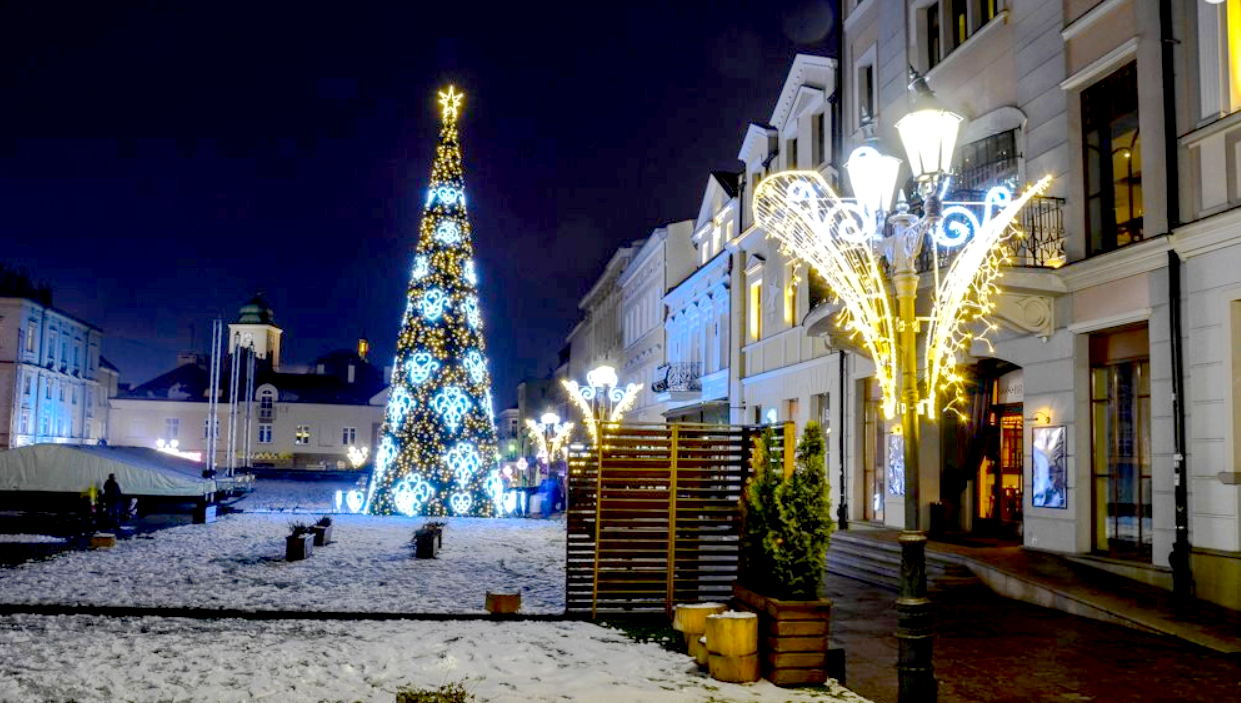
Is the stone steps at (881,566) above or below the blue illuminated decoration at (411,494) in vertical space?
below

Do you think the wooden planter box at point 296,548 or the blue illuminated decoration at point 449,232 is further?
the blue illuminated decoration at point 449,232

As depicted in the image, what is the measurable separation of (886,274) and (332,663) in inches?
435

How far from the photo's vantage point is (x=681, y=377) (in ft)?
125

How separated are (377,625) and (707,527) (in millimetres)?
3777

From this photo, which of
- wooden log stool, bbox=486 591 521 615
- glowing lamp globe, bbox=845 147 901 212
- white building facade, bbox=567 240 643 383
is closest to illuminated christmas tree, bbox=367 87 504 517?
wooden log stool, bbox=486 591 521 615

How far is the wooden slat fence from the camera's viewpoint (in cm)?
1209

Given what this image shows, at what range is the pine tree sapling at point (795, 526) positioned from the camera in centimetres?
912

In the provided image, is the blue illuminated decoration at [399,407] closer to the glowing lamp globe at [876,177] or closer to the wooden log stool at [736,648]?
the wooden log stool at [736,648]

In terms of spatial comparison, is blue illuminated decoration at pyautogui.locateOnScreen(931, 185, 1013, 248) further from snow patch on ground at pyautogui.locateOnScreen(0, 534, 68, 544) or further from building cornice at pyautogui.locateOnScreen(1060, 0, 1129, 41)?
snow patch on ground at pyautogui.locateOnScreen(0, 534, 68, 544)

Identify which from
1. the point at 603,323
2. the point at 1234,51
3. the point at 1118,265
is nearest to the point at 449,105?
the point at 1118,265

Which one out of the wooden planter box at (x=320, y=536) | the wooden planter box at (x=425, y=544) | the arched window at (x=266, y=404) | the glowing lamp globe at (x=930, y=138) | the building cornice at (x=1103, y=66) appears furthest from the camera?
the arched window at (x=266, y=404)

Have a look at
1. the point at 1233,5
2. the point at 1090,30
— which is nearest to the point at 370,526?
the point at 1090,30

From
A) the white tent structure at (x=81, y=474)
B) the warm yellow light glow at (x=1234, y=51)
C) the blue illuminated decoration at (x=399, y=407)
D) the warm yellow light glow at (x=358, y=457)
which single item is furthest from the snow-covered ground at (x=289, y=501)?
the warm yellow light glow at (x=1234, y=51)

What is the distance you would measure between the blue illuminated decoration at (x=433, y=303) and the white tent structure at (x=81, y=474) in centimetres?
773
